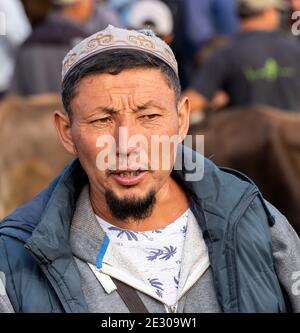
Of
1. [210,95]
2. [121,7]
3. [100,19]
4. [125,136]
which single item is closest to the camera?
[125,136]

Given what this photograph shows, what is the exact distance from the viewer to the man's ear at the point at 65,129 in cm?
334

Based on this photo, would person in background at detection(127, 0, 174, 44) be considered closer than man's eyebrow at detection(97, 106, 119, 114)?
No

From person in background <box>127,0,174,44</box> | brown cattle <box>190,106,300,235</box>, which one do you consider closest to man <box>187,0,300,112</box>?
brown cattle <box>190,106,300,235</box>

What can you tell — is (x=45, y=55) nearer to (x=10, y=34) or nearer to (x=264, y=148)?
(x=10, y=34)

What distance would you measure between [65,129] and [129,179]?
297 mm

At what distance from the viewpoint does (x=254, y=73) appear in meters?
8.87

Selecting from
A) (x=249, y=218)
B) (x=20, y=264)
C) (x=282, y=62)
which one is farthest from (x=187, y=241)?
(x=282, y=62)

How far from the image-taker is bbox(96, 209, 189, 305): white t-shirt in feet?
10.5

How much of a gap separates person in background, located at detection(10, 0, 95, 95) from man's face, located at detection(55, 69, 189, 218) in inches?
A: 231

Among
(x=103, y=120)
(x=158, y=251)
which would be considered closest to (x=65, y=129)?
(x=103, y=120)

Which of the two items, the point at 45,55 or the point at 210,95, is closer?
the point at 210,95

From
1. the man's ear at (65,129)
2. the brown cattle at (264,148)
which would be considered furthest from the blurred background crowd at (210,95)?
the man's ear at (65,129)

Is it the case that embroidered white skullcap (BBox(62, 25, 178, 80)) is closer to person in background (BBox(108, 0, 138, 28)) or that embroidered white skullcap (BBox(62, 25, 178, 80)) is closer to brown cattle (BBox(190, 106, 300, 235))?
brown cattle (BBox(190, 106, 300, 235))

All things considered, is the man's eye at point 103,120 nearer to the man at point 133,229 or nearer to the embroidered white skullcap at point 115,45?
the man at point 133,229
